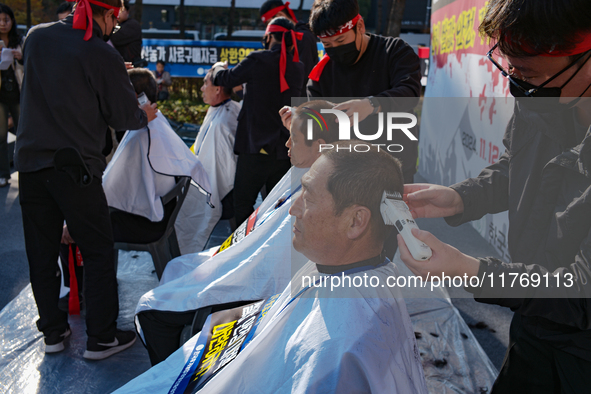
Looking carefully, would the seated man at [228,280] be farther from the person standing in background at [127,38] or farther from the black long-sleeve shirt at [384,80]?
the person standing in background at [127,38]

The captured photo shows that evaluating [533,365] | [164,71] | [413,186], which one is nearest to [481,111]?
[413,186]

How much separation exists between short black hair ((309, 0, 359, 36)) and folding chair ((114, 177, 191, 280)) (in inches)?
49.9

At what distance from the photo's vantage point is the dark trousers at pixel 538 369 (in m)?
1.16

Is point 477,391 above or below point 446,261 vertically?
below

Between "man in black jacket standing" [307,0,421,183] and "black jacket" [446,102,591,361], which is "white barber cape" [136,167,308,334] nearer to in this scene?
"man in black jacket standing" [307,0,421,183]

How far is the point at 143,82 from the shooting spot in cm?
279

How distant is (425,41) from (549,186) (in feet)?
65.9

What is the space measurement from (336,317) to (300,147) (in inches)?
45.3

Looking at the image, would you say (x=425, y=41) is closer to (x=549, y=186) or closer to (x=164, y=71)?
(x=164, y=71)

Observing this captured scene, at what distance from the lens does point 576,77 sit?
1034 millimetres

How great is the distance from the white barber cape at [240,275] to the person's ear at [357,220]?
0.57m

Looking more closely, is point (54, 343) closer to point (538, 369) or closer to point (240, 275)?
point (240, 275)

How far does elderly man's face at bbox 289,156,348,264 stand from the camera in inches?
51.5

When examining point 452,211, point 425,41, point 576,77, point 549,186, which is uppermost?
point 425,41
